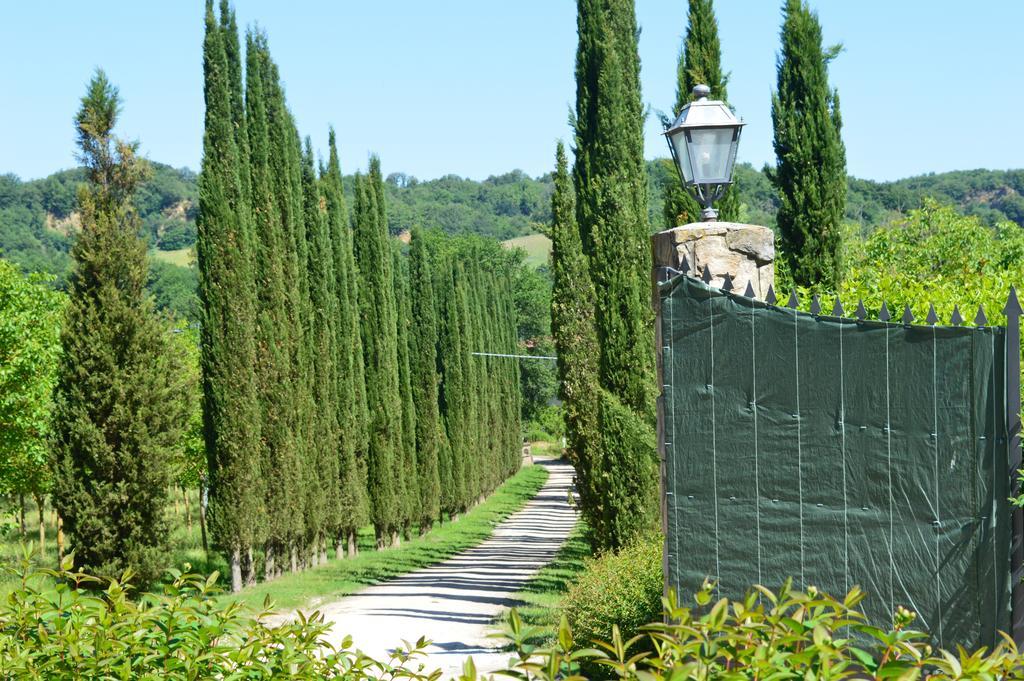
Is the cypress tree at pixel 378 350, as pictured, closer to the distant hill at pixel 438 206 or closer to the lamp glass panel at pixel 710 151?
the distant hill at pixel 438 206

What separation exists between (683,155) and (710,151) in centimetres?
15

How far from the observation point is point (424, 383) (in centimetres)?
2736

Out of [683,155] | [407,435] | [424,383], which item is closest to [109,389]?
[683,155]

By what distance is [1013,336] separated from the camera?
4547 millimetres

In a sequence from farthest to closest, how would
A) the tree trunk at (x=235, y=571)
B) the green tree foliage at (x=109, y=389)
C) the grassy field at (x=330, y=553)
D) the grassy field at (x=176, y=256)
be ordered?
the grassy field at (x=176, y=256) < the tree trunk at (x=235, y=571) < the grassy field at (x=330, y=553) < the green tree foliage at (x=109, y=389)

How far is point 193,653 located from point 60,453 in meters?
12.4

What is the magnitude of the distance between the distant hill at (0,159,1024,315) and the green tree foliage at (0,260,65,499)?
→ 2334 centimetres

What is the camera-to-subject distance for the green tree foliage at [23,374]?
1555 cm

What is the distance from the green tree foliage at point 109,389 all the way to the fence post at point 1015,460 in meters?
12.2

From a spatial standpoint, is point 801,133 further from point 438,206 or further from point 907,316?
point 438,206

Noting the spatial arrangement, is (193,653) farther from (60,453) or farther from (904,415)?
(60,453)

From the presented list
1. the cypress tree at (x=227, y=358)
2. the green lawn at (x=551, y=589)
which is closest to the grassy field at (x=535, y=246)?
the green lawn at (x=551, y=589)

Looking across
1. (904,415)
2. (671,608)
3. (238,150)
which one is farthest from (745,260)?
(238,150)

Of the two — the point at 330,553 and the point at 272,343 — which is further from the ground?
the point at 272,343
